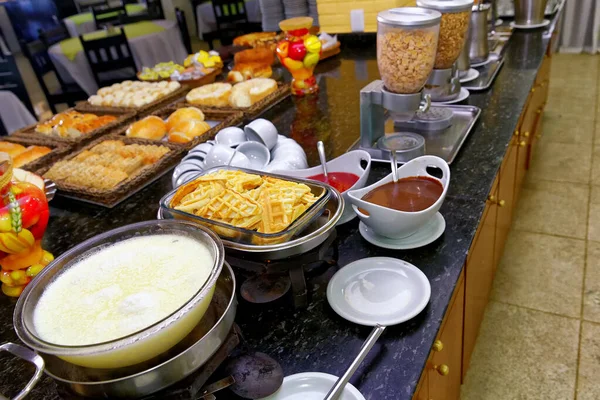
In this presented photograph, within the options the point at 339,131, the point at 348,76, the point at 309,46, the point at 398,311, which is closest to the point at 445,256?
the point at 398,311

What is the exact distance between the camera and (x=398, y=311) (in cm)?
68

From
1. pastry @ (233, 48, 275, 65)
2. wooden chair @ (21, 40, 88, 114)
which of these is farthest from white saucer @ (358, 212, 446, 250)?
wooden chair @ (21, 40, 88, 114)

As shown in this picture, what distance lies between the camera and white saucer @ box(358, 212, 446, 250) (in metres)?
0.82

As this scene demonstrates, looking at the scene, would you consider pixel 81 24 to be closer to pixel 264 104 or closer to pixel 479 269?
pixel 264 104

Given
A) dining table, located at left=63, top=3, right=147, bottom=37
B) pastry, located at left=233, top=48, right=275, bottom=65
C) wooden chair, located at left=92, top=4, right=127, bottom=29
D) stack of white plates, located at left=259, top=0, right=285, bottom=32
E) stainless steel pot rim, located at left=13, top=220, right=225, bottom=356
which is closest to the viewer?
stainless steel pot rim, located at left=13, top=220, right=225, bottom=356

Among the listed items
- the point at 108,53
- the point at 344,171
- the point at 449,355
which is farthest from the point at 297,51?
the point at 108,53

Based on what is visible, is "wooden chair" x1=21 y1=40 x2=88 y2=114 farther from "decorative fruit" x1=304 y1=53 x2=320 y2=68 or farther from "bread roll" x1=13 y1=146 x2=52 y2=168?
"decorative fruit" x1=304 y1=53 x2=320 y2=68

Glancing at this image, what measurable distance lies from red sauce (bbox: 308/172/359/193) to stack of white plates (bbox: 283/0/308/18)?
2021 millimetres

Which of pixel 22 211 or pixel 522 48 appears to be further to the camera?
pixel 522 48

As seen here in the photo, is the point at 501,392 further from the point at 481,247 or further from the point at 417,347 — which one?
the point at 417,347

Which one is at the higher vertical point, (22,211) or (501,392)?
(22,211)

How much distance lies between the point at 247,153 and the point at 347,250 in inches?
14.3

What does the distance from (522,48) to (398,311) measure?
1.60 metres

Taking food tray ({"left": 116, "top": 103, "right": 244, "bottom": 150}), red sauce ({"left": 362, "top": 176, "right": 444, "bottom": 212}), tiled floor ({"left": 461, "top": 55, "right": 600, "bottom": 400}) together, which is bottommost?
tiled floor ({"left": 461, "top": 55, "right": 600, "bottom": 400})
